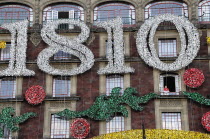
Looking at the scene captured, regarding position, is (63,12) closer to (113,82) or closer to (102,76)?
(102,76)

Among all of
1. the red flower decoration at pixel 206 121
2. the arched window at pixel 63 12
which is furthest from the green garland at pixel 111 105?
the arched window at pixel 63 12

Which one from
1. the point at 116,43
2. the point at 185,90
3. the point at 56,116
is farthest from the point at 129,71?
the point at 56,116

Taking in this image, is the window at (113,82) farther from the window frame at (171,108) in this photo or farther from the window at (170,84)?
the window frame at (171,108)

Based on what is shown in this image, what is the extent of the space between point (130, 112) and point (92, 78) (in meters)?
4.45

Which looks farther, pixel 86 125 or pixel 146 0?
pixel 146 0

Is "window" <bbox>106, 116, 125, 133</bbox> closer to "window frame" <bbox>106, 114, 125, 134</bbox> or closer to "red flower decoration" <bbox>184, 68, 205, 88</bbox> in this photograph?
"window frame" <bbox>106, 114, 125, 134</bbox>

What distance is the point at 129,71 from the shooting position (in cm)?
3622

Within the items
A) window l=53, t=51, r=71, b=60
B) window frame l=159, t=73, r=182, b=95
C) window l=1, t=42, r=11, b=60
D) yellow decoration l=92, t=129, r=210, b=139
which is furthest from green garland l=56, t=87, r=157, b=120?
window l=1, t=42, r=11, b=60

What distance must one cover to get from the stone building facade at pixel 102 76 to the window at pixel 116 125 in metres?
0.23

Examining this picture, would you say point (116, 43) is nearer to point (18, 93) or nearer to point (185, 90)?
point (185, 90)

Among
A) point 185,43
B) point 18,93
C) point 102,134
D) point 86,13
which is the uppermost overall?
point 86,13

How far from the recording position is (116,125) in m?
35.5

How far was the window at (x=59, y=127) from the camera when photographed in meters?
35.6

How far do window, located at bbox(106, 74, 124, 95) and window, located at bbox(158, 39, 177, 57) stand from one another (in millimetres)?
4181
